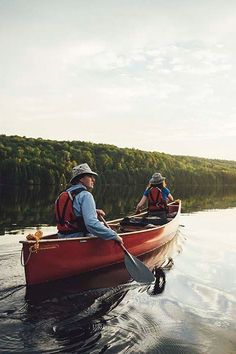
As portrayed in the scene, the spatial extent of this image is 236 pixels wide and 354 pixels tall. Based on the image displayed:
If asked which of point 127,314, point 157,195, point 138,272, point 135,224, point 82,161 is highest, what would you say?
point 82,161

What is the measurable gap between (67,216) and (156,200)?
6.78m

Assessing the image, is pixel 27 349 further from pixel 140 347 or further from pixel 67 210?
pixel 67 210

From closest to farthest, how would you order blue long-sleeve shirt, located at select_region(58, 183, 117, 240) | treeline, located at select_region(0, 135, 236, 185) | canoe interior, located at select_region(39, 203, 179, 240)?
1. blue long-sleeve shirt, located at select_region(58, 183, 117, 240)
2. canoe interior, located at select_region(39, 203, 179, 240)
3. treeline, located at select_region(0, 135, 236, 185)

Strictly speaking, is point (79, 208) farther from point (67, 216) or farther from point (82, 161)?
point (82, 161)

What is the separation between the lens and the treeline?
2714 inches

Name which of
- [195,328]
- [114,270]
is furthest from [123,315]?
[114,270]

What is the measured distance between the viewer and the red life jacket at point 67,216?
837 centimetres

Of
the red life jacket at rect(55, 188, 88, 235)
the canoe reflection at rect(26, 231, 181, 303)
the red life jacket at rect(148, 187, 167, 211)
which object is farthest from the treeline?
the red life jacket at rect(55, 188, 88, 235)

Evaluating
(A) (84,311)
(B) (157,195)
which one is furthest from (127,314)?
(B) (157,195)

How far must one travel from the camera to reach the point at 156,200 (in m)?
14.8

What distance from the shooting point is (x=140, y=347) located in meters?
5.47

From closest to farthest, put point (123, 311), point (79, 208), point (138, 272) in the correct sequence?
point (123, 311) < point (79, 208) < point (138, 272)

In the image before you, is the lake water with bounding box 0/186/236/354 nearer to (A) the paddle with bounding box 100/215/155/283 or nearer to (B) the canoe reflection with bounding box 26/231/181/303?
(B) the canoe reflection with bounding box 26/231/181/303

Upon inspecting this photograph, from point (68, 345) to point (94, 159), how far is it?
291 feet
